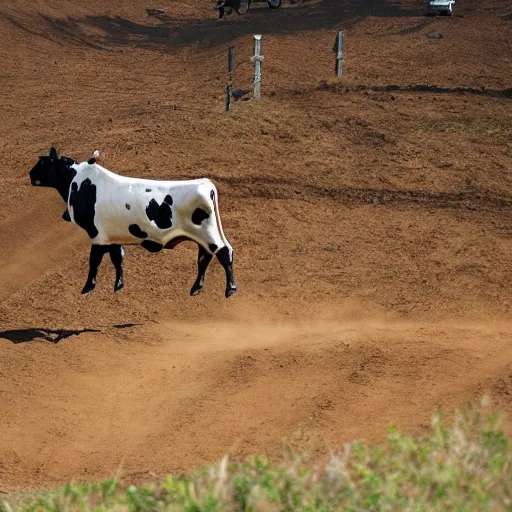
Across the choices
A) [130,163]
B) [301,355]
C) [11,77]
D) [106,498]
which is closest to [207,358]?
[301,355]

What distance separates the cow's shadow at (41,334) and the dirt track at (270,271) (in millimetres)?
46

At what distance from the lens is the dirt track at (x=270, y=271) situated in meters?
12.0

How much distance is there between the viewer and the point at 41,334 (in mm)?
14578

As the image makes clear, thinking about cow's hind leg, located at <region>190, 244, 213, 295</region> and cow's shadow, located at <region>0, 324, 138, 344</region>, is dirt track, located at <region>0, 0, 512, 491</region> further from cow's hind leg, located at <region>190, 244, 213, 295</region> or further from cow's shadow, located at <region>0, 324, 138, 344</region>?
cow's hind leg, located at <region>190, 244, 213, 295</region>

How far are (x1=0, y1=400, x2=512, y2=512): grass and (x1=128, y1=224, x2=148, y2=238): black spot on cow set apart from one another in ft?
16.8

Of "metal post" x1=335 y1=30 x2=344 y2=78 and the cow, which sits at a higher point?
the cow

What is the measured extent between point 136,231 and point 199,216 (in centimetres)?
88

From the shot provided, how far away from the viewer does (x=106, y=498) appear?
327 inches

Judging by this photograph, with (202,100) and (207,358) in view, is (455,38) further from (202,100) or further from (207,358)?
(207,358)

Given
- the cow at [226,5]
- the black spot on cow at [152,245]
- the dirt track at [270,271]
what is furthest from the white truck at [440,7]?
the black spot on cow at [152,245]

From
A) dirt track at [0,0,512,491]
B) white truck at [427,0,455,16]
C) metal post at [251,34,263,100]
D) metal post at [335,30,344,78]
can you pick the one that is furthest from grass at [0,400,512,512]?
white truck at [427,0,455,16]

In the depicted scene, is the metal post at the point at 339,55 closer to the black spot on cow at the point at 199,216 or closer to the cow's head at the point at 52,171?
the cow's head at the point at 52,171

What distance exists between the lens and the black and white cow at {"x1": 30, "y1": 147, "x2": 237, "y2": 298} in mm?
12953

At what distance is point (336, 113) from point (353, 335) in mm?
9063
